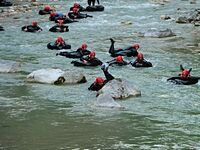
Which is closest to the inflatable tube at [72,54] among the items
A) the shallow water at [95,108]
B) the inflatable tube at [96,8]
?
the shallow water at [95,108]

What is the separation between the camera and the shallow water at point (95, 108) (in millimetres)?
13773

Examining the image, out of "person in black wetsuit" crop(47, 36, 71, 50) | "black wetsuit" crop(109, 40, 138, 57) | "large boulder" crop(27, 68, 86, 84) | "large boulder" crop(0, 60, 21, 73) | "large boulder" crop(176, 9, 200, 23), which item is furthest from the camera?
"large boulder" crop(176, 9, 200, 23)

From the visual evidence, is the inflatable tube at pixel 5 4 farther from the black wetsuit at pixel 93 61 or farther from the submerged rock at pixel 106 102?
the submerged rock at pixel 106 102

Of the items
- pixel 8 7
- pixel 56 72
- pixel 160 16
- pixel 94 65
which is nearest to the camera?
pixel 56 72

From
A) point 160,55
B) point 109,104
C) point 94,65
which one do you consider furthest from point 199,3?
point 109,104

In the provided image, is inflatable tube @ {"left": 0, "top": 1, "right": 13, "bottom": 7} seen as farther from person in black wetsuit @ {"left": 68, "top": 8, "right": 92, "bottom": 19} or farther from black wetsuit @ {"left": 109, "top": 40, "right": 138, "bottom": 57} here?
black wetsuit @ {"left": 109, "top": 40, "right": 138, "bottom": 57}

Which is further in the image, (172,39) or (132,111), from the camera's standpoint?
(172,39)

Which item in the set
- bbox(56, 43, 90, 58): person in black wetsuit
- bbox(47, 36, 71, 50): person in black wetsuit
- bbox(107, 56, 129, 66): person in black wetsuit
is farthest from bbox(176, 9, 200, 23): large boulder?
bbox(107, 56, 129, 66): person in black wetsuit

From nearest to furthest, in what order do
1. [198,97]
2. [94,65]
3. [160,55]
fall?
[198,97] → [94,65] → [160,55]

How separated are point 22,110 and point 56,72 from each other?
4.59m

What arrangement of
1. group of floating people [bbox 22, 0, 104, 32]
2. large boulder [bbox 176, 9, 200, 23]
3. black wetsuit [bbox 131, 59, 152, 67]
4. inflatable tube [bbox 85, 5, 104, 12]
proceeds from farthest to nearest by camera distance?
1. inflatable tube [bbox 85, 5, 104, 12]
2. large boulder [bbox 176, 9, 200, 23]
3. group of floating people [bbox 22, 0, 104, 32]
4. black wetsuit [bbox 131, 59, 152, 67]

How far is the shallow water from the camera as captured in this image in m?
13.8

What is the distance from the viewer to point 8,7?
149ft

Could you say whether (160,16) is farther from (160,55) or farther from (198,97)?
(198,97)
